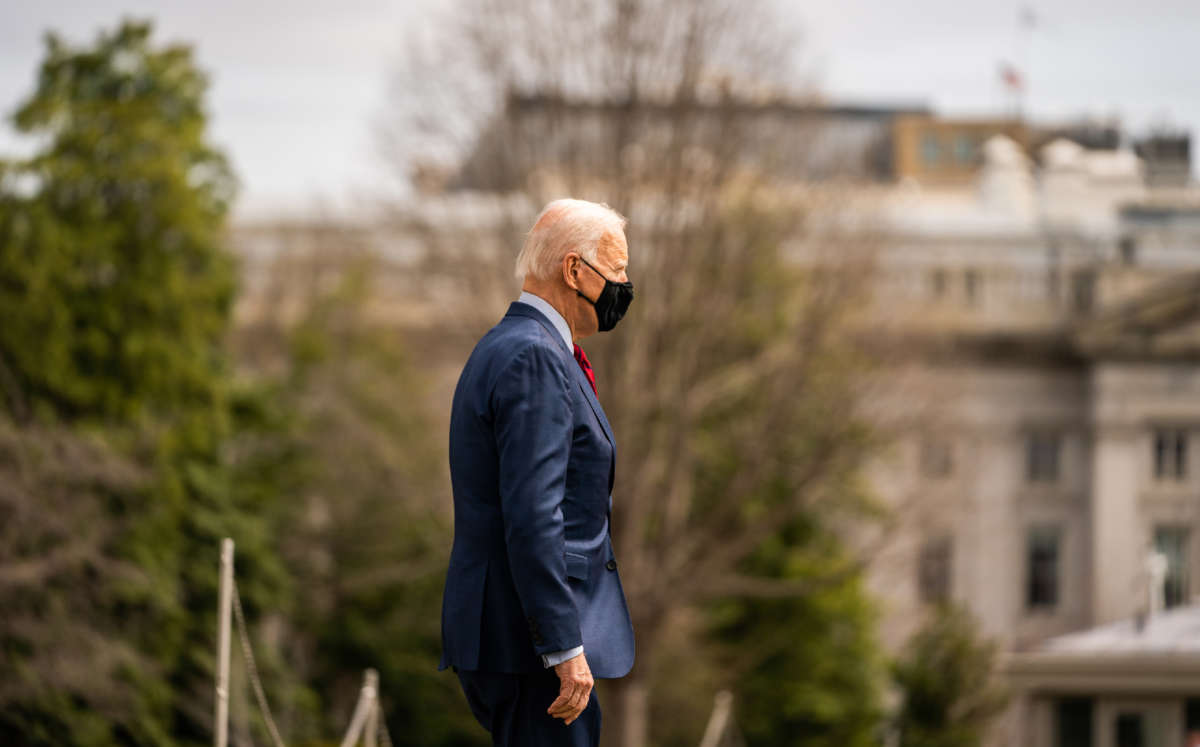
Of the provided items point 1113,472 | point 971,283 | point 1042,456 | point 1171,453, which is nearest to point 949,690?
point 1113,472

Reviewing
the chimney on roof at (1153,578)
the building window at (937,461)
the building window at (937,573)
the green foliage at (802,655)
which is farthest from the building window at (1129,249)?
the chimney on roof at (1153,578)

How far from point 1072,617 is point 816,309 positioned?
33.8 meters

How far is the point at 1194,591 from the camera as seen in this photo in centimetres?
5059

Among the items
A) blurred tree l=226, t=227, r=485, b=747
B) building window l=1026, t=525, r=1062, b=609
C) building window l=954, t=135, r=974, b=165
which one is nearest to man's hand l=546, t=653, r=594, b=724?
blurred tree l=226, t=227, r=485, b=747

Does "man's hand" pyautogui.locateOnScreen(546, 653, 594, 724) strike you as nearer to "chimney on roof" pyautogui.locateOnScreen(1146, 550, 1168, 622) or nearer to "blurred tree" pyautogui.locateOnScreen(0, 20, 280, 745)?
"chimney on roof" pyautogui.locateOnScreen(1146, 550, 1168, 622)

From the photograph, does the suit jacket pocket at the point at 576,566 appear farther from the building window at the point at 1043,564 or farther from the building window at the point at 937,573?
the building window at the point at 1043,564

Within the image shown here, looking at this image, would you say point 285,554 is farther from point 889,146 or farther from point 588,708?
point 889,146

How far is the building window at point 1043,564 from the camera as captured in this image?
59.1 meters

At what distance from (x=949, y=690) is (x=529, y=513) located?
25.6 meters

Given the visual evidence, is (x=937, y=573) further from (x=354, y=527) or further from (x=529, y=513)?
(x=529, y=513)

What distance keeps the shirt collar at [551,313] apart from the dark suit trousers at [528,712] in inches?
33.1

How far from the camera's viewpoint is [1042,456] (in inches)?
2370

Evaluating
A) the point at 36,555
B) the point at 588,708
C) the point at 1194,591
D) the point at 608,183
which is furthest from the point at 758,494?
the point at 588,708

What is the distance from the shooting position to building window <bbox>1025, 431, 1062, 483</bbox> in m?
59.7
